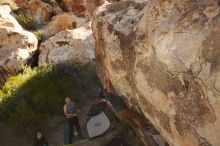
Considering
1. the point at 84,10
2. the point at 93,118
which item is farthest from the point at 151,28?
the point at 84,10

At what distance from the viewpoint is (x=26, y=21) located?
2116 cm

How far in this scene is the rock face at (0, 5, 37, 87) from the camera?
17750mm

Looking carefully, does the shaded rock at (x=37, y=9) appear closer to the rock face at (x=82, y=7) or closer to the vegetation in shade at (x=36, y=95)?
the rock face at (x=82, y=7)

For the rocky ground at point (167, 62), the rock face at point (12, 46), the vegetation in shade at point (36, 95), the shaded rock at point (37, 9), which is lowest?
the vegetation in shade at point (36, 95)

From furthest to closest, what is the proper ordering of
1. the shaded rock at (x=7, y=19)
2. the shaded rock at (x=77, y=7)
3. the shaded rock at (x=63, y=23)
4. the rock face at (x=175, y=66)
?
the shaded rock at (x=77, y=7), the shaded rock at (x=63, y=23), the shaded rock at (x=7, y=19), the rock face at (x=175, y=66)

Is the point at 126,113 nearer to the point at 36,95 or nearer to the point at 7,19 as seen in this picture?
the point at 36,95

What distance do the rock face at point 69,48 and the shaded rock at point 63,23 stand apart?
5.79ft

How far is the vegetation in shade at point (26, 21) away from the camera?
2102cm

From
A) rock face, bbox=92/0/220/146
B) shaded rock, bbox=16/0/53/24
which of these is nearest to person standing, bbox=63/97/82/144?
rock face, bbox=92/0/220/146

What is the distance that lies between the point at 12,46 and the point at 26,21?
2.94 m

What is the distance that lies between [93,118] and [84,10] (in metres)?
7.78

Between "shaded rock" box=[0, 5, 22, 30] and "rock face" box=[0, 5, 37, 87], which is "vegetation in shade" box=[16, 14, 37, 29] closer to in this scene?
"shaded rock" box=[0, 5, 22, 30]

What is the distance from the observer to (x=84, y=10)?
2031cm

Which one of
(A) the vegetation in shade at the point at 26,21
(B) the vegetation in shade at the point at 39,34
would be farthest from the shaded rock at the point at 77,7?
(A) the vegetation in shade at the point at 26,21
